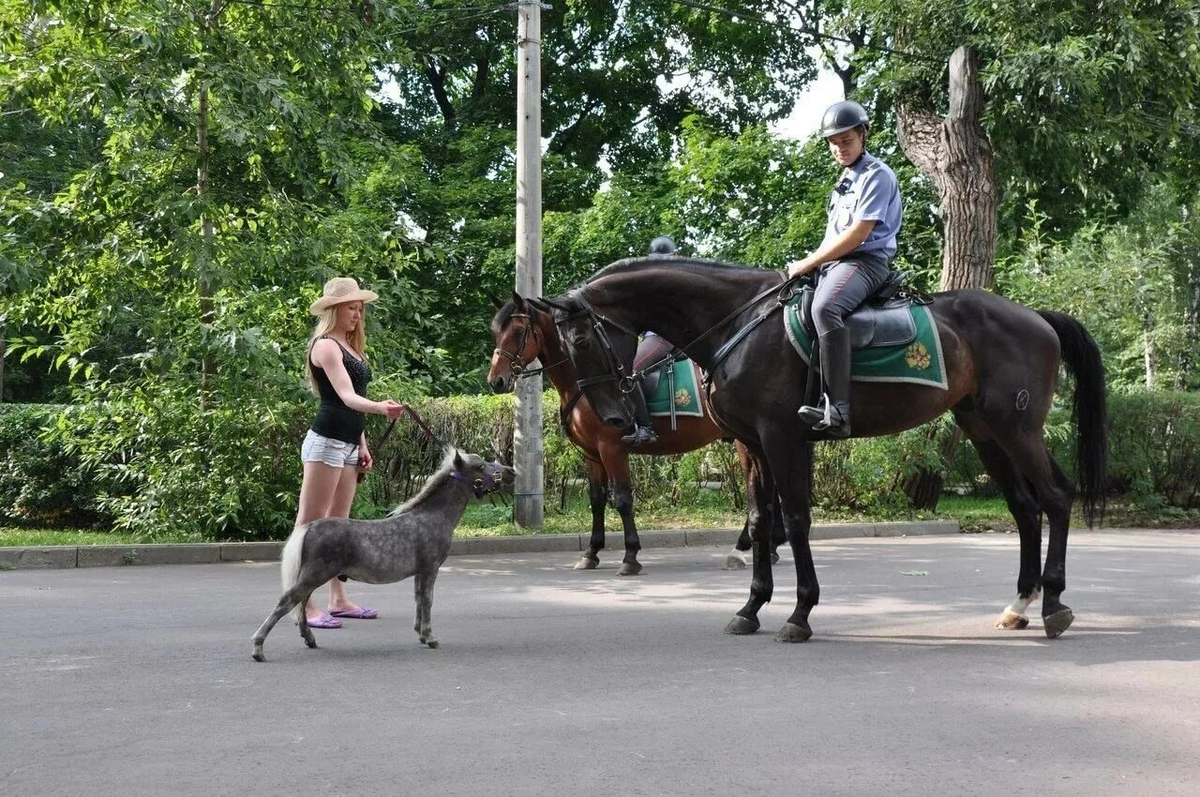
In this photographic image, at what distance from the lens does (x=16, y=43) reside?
1350 centimetres

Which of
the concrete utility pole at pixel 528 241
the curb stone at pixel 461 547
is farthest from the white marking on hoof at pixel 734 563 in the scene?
the concrete utility pole at pixel 528 241

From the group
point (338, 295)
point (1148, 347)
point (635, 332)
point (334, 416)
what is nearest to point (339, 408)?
point (334, 416)

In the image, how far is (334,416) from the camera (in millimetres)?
8203

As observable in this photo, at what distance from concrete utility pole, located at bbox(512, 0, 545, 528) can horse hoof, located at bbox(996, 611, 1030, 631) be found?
7.61 metres

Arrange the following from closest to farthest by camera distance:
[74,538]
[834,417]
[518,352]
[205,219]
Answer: [834,417] < [518,352] < [74,538] < [205,219]

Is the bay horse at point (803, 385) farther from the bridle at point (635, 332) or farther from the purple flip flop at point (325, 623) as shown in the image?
the purple flip flop at point (325, 623)

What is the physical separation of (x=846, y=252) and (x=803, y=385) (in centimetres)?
87

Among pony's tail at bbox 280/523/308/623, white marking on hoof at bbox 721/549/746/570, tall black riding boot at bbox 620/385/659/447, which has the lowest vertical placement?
white marking on hoof at bbox 721/549/746/570

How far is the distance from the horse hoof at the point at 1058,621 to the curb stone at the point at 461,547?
7.07 meters

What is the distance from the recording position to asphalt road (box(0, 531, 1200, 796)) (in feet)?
15.5

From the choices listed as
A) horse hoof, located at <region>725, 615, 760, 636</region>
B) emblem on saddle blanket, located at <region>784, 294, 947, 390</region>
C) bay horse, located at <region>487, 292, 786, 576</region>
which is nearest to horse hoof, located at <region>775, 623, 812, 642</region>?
horse hoof, located at <region>725, 615, 760, 636</region>

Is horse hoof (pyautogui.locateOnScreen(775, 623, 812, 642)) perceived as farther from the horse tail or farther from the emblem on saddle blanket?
the horse tail

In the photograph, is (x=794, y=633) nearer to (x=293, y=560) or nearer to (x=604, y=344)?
(x=604, y=344)

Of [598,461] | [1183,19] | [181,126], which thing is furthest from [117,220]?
[1183,19]
